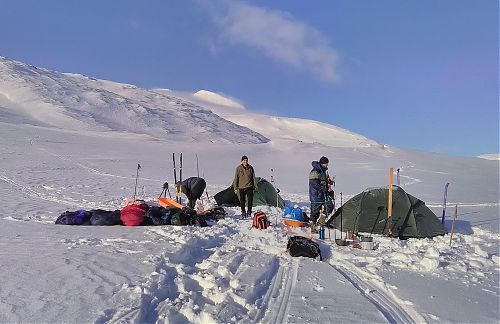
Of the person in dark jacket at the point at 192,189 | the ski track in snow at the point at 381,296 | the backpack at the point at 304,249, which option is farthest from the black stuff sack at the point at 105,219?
the ski track in snow at the point at 381,296

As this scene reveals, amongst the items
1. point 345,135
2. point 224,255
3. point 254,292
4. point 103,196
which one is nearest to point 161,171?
point 103,196

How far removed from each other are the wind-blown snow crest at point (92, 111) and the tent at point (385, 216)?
197 feet

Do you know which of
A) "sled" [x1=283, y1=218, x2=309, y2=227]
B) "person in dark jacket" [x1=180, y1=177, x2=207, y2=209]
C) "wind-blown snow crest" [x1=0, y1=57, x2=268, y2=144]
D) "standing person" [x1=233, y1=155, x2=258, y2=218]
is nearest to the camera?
"sled" [x1=283, y1=218, x2=309, y2=227]

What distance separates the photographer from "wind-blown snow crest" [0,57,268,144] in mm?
71625

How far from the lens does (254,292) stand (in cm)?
504

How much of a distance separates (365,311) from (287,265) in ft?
6.18

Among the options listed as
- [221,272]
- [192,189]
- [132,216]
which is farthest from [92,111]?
[221,272]

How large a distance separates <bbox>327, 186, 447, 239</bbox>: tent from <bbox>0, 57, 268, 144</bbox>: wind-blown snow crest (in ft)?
197

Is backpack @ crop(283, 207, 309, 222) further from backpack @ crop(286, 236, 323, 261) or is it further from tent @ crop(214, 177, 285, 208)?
tent @ crop(214, 177, 285, 208)

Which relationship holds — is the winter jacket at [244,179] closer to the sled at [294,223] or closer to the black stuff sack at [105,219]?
the sled at [294,223]

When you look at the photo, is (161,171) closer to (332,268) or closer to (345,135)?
(332,268)

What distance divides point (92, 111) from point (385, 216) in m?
80.4

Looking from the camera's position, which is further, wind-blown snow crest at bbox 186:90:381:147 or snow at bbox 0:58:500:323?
wind-blown snow crest at bbox 186:90:381:147

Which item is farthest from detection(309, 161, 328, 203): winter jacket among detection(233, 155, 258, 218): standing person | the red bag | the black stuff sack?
the black stuff sack
